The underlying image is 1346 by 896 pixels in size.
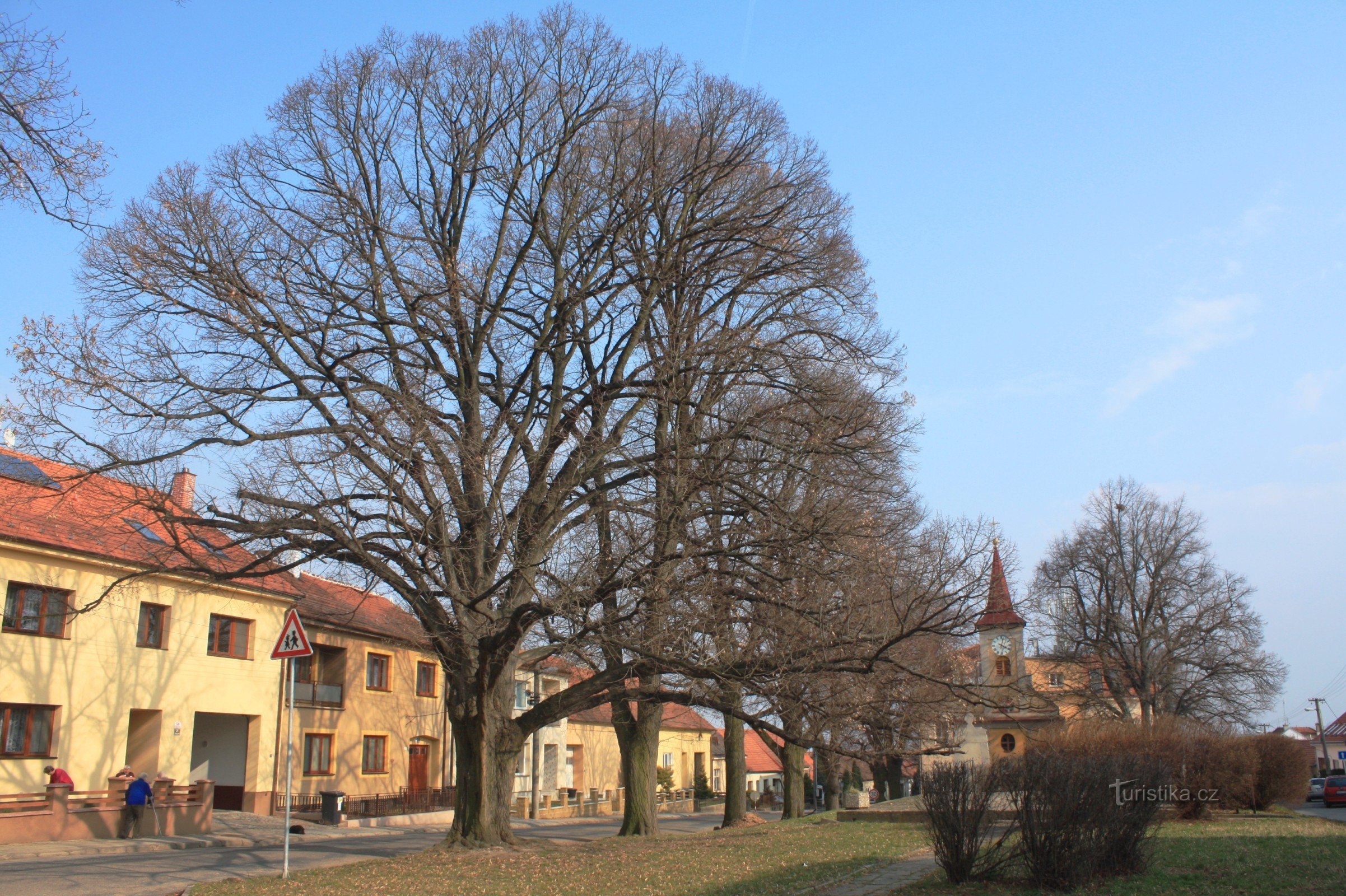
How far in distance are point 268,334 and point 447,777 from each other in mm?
27127

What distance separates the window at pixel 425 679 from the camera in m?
37.2

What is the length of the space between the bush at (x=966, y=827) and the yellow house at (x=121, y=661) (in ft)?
45.5

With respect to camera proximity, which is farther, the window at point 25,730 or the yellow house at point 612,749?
the yellow house at point 612,749

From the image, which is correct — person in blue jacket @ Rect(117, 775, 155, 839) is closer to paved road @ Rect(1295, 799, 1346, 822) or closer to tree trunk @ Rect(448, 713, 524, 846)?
tree trunk @ Rect(448, 713, 524, 846)

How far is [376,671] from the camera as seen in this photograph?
1364 inches

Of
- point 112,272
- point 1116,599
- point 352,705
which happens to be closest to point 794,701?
point 112,272

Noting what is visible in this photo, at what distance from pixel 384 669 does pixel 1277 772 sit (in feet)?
92.5

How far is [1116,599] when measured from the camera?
4138 centimetres

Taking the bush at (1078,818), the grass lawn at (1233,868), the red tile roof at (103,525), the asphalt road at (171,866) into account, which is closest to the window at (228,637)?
the red tile roof at (103,525)

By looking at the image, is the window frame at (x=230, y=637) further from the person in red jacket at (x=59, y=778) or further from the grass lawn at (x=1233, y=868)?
the grass lawn at (x=1233, y=868)

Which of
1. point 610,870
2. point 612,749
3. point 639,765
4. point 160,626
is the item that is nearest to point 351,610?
point 160,626

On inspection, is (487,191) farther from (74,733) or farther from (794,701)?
(74,733)

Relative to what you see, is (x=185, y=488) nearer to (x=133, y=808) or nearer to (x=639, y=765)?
(x=133, y=808)

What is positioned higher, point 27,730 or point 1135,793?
point 27,730
